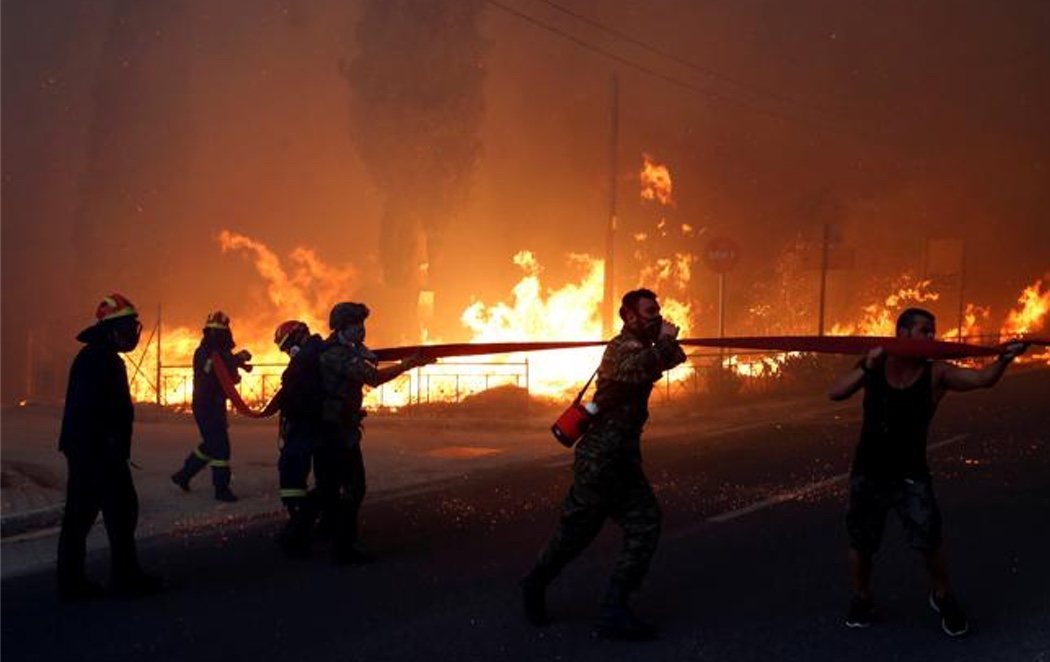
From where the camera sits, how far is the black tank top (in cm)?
522

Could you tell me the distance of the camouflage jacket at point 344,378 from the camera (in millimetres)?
6805

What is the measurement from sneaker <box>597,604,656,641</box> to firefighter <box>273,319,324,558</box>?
101 inches

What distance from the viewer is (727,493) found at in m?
9.66

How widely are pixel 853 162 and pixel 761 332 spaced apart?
9758mm

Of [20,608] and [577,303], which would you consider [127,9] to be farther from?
[20,608]

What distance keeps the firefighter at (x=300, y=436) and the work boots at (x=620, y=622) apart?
100 inches

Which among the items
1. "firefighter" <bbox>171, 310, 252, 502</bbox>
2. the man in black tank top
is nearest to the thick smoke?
"firefighter" <bbox>171, 310, 252, 502</bbox>

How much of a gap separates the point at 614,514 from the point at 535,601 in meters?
0.66

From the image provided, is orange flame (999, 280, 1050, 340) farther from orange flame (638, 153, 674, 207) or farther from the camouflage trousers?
the camouflage trousers

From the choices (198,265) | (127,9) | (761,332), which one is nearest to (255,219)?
(198,265)

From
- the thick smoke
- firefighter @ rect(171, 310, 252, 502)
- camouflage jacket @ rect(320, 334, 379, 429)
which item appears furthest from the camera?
the thick smoke

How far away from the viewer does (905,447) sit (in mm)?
5215

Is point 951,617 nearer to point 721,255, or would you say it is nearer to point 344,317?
point 344,317

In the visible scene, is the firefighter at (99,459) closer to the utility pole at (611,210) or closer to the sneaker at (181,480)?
the sneaker at (181,480)
